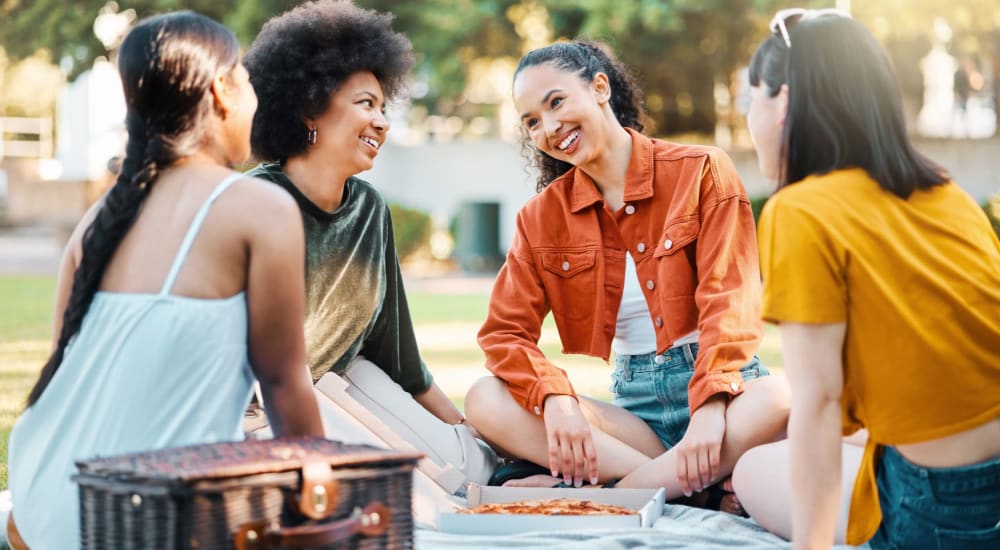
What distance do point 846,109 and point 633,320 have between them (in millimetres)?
1913

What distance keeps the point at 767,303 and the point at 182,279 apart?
1.25 m

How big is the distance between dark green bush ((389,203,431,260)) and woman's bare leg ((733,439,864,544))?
17.8 metres

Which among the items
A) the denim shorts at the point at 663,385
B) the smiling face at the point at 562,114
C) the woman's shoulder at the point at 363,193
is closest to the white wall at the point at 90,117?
the woman's shoulder at the point at 363,193

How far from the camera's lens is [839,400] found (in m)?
2.73

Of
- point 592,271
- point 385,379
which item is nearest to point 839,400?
point 592,271

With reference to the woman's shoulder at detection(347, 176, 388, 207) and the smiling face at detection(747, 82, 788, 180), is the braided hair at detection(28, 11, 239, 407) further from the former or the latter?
the woman's shoulder at detection(347, 176, 388, 207)

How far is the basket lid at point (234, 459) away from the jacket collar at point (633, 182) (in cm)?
222

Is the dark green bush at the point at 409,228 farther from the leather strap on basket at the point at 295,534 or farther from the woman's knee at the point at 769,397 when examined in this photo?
the leather strap on basket at the point at 295,534

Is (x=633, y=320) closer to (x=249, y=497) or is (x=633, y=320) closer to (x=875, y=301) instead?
(x=875, y=301)

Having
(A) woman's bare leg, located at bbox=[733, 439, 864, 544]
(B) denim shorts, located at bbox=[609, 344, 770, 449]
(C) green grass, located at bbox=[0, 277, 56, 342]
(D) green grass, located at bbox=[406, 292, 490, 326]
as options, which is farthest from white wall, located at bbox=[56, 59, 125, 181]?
(A) woman's bare leg, located at bbox=[733, 439, 864, 544]

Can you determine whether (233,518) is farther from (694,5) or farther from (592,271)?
(694,5)

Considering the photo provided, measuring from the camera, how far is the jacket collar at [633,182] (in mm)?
4637

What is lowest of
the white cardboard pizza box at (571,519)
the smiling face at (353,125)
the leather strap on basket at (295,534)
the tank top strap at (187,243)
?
the white cardboard pizza box at (571,519)

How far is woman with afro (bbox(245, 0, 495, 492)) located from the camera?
4.68 m
